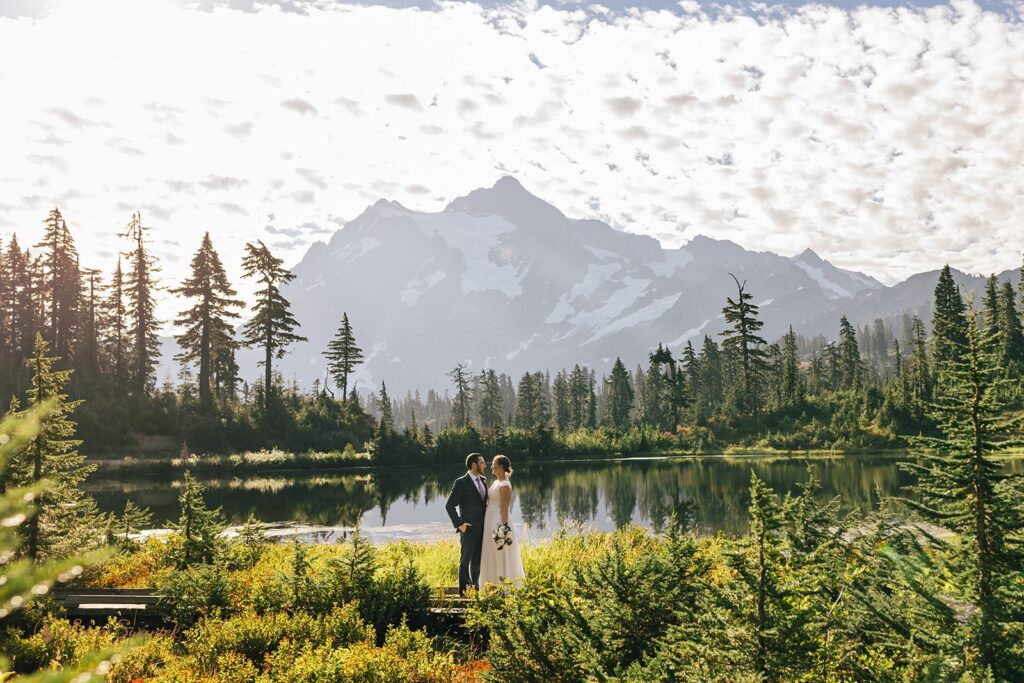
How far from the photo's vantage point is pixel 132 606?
1050 centimetres

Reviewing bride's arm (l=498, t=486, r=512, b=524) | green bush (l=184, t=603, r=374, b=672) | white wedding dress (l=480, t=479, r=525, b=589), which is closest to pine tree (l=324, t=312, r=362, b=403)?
white wedding dress (l=480, t=479, r=525, b=589)

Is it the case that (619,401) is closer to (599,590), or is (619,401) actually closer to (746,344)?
(746,344)

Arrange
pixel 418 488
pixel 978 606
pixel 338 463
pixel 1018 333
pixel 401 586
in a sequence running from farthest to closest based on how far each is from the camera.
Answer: pixel 1018 333
pixel 338 463
pixel 418 488
pixel 401 586
pixel 978 606

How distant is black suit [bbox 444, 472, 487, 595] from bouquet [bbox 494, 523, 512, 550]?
475 mm

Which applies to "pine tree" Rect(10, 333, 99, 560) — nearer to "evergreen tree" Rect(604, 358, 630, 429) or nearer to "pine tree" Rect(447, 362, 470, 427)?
"evergreen tree" Rect(604, 358, 630, 429)

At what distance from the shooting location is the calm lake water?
2456 cm

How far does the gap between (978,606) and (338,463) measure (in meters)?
51.9

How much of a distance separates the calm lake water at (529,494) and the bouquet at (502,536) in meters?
6.21

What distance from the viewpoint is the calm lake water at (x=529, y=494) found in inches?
967

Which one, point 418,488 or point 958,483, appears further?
point 418,488

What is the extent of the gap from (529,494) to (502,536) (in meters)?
23.8

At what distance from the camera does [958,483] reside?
5430 mm

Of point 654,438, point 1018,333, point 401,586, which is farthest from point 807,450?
point 401,586

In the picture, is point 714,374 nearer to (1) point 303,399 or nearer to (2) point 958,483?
(1) point 303,399
